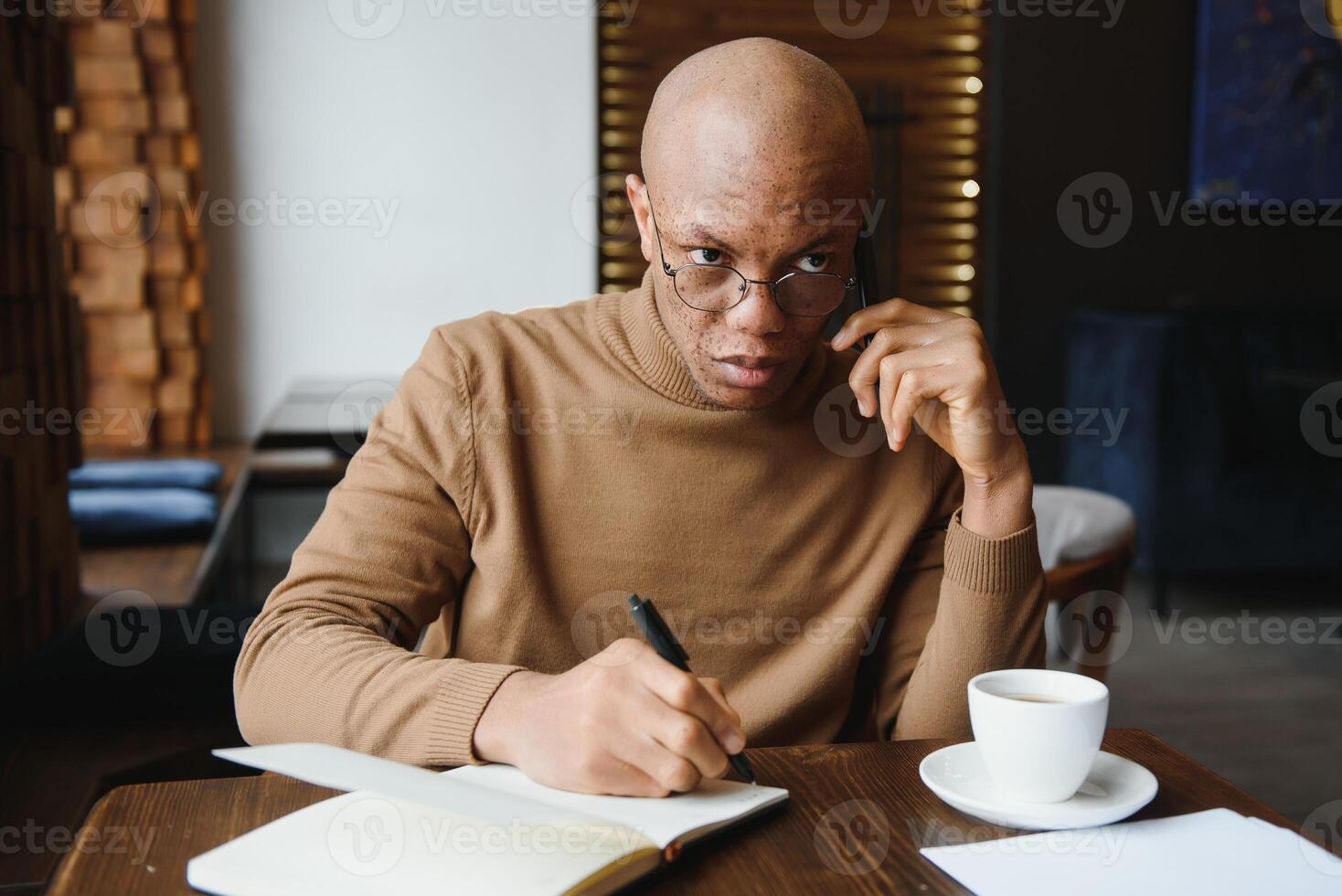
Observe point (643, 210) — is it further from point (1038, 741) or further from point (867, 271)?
point (1038, 741)

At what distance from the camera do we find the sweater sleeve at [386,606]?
2.97ft

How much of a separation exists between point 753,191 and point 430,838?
582 millimetres

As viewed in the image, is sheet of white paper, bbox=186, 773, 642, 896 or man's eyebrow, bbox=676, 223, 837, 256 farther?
man's eyebrow, bbox=676, 223, 837, 256

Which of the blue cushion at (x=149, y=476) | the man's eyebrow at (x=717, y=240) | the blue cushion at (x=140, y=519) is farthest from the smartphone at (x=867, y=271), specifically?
the blue cushion at (x=149, y=476)

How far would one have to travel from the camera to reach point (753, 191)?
1.04 metres

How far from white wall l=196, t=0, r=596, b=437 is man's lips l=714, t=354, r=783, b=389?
10.2 feet

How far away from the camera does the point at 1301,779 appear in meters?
2.71

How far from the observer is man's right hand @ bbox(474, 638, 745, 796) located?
76 centimetres

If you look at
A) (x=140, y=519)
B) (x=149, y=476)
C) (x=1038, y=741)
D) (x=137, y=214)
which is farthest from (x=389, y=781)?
(x=137, y=214)

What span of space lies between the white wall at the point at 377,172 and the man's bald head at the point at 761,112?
10.1 ft

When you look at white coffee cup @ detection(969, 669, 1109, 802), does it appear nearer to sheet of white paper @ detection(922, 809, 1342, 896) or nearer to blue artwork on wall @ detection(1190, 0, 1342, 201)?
sheet of white paper @ detection(922, 809, 1342, 896)

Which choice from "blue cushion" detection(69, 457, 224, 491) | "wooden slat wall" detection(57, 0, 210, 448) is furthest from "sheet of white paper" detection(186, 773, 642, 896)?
"wooden slat wall" detection(57, 0, 210, 448)

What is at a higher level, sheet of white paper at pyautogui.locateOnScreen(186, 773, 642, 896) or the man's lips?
the man's lips

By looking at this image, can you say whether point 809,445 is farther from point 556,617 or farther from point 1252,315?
point 1252,315
